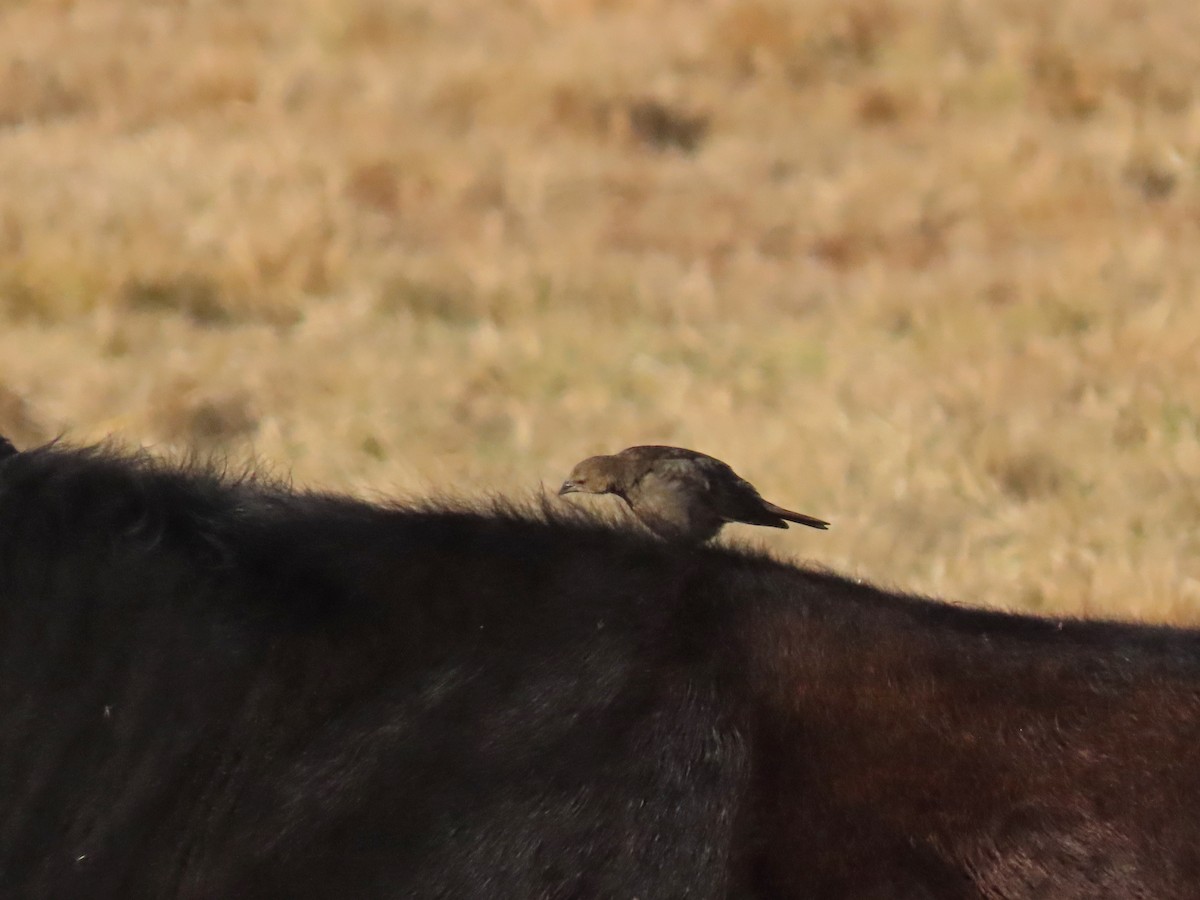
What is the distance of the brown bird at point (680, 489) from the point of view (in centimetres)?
383

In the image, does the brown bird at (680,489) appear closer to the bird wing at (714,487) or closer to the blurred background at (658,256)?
the bird wing at (714,487)

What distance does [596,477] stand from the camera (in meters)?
4.16

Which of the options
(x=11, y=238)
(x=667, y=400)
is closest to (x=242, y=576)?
(x=667, y=400)

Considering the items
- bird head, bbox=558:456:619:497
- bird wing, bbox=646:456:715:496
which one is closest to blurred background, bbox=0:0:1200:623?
bird head, bbox=558:456:619:497

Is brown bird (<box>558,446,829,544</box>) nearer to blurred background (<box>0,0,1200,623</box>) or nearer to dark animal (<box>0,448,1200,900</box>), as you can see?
blurred background (<box>0,0,1200,623</box>)

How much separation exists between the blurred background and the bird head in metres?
0.53

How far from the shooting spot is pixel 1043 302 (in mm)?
8469

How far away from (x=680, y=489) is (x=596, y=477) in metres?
0.34

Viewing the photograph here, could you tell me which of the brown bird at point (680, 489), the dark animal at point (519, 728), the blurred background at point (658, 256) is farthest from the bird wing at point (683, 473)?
the dark animal at point (519, 728)

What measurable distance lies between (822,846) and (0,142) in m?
9.79

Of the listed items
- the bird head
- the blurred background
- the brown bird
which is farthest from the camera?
the blurred background

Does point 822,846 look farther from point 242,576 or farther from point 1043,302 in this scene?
point 1043,302

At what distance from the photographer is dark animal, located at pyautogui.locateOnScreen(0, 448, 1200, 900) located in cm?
197

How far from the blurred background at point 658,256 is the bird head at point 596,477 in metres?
0.53
